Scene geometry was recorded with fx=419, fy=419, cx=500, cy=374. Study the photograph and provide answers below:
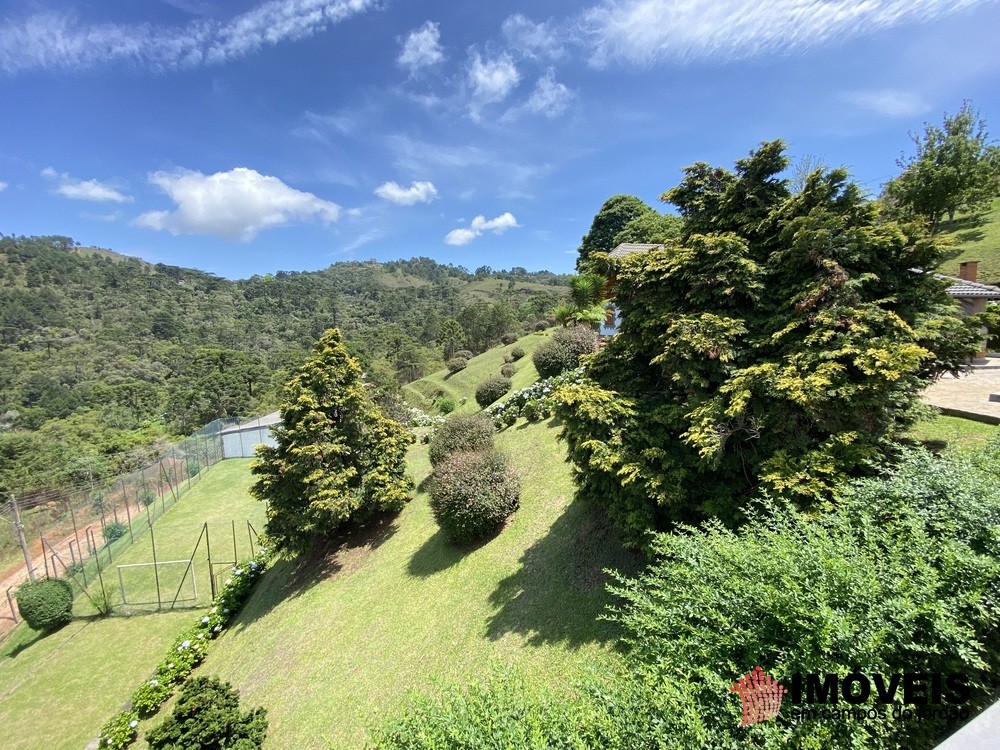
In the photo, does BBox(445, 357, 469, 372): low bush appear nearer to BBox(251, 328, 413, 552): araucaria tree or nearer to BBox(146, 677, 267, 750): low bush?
BBox(251, 328, 413, 552): araucaria tree

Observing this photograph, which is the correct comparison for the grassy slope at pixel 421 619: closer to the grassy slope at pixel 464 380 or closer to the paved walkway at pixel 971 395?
the paved walkway at pixel 971 395

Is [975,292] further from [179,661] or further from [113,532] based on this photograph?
[113,532]

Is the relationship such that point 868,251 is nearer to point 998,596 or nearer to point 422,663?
point 998,596

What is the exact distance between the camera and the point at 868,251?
572 cm

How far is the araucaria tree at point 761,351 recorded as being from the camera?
17.4 feet

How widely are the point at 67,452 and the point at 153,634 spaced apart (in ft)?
148

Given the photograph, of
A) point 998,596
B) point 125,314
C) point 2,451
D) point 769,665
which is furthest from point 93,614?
point 125,314

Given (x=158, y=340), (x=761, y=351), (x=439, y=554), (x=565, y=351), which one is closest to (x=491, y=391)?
(x=565, y=351)

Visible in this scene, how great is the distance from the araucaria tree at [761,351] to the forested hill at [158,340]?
13278 mm

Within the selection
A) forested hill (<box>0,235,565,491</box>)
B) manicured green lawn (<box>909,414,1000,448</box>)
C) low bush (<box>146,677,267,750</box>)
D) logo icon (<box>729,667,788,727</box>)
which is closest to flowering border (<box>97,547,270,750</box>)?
low bush (<box>146,677,267,750</box>)

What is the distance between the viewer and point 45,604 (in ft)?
48.6

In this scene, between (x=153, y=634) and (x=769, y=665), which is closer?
(x=769, y=665)

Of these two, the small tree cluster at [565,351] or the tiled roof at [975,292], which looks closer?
the tiled roof at [975,292]

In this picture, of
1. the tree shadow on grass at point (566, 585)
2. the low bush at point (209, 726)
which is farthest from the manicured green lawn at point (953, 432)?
the low bush at point (209, 726)
